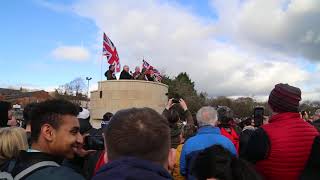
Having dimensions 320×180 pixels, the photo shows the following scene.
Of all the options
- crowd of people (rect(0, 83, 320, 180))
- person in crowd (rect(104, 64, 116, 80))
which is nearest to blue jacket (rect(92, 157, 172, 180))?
crowd of people (rect(0, 83, 320, 180))

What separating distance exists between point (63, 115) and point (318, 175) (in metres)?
2.25

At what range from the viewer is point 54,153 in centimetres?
289

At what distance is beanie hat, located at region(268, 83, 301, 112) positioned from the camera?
13.4 ft

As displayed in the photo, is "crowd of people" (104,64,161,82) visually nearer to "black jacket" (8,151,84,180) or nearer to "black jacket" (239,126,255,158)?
"black jacket" (239,126,255,158)

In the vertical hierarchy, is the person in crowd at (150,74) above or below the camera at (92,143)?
above

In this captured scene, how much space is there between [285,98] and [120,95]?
86.4 feet

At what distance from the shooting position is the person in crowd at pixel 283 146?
12.8 feet

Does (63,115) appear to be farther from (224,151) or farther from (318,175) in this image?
(318,175)

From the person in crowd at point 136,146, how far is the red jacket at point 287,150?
219 centimetres

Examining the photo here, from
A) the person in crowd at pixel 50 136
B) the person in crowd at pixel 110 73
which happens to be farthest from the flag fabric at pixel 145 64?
the person in crowd at pixel 50 136

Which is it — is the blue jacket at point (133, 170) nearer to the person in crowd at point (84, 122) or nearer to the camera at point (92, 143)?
the camera at point (92, 143)

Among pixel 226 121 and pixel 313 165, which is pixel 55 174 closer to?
pixel 313 165

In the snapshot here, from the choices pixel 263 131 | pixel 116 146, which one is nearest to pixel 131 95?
pixel 263 131

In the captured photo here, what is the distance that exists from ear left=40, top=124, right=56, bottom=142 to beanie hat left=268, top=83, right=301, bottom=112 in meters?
2.16
